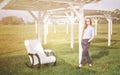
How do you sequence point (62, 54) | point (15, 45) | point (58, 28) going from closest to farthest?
point (15, 45), point (58, 28), point (62, 54)

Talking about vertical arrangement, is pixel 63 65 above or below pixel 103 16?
below

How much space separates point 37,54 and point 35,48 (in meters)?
0.19

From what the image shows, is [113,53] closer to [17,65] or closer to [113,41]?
[113,41]

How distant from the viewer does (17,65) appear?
15.3 ft

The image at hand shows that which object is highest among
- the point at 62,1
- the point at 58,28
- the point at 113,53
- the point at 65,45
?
the point at 62,1

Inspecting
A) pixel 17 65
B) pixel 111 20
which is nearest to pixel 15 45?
pixel 17 65

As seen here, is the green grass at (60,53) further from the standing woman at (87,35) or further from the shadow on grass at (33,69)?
the standing woman at (87,35)

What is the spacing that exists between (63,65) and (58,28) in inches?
28.9

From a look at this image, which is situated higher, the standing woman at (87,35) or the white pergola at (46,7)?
the white pergola at (46,7)

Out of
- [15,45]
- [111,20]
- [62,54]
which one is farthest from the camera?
[111,20]

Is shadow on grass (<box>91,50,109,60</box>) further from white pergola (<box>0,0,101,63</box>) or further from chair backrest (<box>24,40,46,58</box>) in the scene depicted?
chair backrest (<box>24,40,46,58</box>)

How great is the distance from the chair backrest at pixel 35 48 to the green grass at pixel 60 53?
9 cm

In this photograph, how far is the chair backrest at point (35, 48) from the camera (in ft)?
16.3

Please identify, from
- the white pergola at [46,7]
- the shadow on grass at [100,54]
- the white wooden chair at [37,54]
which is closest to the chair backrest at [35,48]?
the white wooden chair at [37,54]
